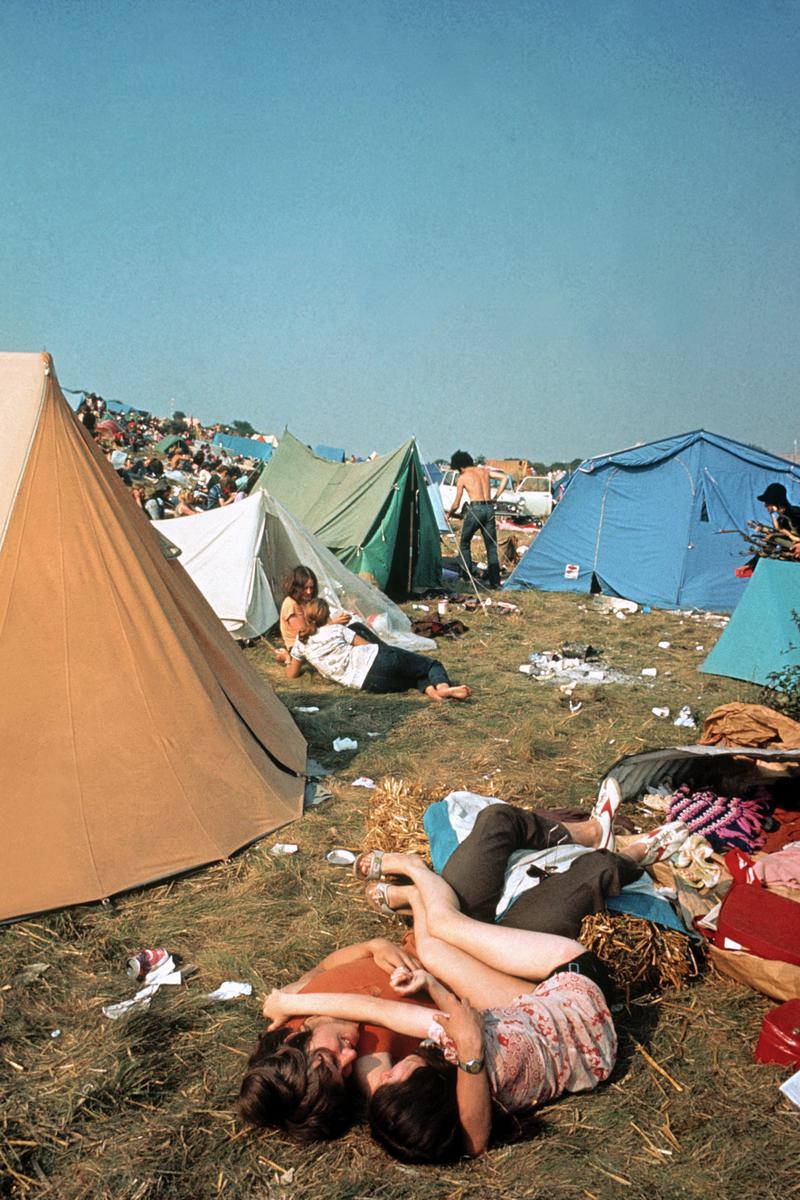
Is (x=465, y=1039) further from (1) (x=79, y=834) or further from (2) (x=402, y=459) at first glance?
(2) (x=402, y=459)

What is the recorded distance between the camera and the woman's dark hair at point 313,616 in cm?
745

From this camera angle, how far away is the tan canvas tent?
3611 mm

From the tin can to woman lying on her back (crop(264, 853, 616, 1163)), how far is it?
831 millimetres

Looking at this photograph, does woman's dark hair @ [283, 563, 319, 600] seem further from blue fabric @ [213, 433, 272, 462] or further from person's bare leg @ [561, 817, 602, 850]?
blue fabric @ [213, 433, 272, 462]

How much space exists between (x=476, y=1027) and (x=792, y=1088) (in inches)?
42.6

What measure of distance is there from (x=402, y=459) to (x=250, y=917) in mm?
9537

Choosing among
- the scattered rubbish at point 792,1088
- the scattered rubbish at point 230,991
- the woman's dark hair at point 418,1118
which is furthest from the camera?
the scattered rubbish at point 230,991

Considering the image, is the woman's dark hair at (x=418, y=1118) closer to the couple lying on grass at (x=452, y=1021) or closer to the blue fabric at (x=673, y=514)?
the couple lying on grass at (x=452, y=1021)

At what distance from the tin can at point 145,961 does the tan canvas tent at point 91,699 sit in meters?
0.47

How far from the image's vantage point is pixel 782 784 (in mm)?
4387

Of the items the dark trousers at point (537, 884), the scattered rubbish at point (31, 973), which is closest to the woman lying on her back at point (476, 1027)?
the dark trousers at point (537, 884)

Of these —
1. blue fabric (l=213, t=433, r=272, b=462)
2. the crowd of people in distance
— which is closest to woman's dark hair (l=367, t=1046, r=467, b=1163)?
the crowd of people in distance

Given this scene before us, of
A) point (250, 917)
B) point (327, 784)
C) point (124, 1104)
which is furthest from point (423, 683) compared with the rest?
point (124, 1104)

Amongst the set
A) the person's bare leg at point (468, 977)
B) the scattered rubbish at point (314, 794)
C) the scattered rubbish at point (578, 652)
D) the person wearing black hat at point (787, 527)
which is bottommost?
the scattered rubbish at point (578, 652)
